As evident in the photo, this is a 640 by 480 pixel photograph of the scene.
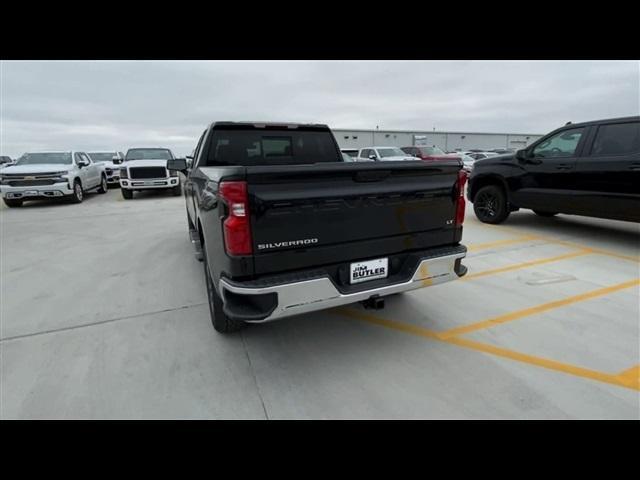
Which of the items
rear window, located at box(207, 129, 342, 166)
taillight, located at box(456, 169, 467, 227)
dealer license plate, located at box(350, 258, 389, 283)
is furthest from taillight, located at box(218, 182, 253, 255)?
rear window, located at box(207, 129, 342, 166)

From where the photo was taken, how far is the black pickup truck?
2074 millimetres

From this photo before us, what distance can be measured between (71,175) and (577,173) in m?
14.1

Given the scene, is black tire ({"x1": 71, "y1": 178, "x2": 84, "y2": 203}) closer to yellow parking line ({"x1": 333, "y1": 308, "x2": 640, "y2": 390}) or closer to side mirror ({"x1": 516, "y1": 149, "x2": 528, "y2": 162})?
yellow parking line ({"x1": 333, "y1": 308, "x2": 640, "y2": 390})

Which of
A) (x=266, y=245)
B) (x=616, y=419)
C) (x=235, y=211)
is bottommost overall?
(x=616, y=419)

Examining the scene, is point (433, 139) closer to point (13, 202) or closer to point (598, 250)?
point (598, 250)

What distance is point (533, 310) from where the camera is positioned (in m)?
3.44

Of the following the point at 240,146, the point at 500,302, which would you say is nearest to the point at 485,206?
the point at 500,302

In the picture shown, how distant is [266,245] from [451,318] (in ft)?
7.21

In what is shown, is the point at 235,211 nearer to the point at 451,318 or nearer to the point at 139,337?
the point at 139,337

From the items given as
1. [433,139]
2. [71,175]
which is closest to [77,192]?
[71,175]

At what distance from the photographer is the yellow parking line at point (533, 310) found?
3.09 meters

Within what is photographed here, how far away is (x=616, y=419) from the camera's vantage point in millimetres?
2061

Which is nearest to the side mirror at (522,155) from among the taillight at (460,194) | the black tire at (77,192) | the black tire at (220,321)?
the taillight at (460,194)

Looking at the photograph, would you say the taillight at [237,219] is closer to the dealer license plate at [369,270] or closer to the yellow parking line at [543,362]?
the dealer license plate at [369,270]
